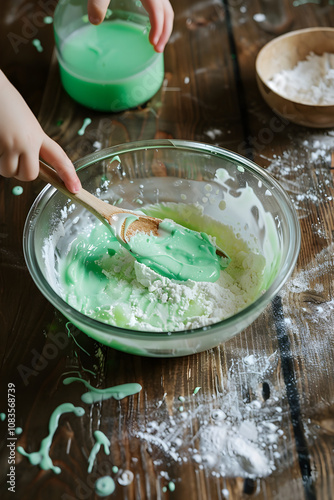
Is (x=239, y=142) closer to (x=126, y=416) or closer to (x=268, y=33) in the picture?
(x=268, y=33)

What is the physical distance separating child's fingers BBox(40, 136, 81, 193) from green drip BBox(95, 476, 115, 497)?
19.5 inches

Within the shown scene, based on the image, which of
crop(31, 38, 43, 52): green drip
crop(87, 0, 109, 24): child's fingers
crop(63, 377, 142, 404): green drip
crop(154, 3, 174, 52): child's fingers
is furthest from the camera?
crop(31, 38, 43, 52): green drip

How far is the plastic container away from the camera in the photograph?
1.36 m

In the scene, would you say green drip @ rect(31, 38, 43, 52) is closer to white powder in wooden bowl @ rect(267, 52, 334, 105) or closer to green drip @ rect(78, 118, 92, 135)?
green drip @ rect(78, 118, 92, 135)

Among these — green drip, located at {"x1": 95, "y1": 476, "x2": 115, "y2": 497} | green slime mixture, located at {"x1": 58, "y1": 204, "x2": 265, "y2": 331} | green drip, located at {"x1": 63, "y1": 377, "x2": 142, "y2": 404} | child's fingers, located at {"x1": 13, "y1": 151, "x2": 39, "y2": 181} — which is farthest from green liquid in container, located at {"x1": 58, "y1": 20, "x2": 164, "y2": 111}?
green drip, located at {"x1": 95, "y1": 476, "x2": 115, "y2": 497}

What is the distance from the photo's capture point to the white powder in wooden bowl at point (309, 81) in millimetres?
1381

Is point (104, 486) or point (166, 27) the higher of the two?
point (166, 27)

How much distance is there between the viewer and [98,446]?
907mm

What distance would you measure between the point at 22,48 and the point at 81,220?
0.71 m

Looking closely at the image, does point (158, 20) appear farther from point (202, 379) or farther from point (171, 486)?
point (171, 486)

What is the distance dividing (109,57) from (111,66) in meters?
0.03

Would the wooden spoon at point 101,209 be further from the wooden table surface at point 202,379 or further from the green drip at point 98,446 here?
the green drip at point 98,446

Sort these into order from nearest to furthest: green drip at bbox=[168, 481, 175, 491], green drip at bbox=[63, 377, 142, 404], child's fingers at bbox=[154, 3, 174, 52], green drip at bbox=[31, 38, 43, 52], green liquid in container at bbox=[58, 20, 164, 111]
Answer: green drip at bbox=[168, 481, 175, 491], green drip at bbox=[63, 377, 142, 404], child's fingers at bbox=[154, 3, 174, 52], green liquid in container at bbox=[58, 20, 164, 111], green drip at bbox=[31, 38, 43, 52]

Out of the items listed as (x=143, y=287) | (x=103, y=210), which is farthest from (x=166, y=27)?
(x=143, y=287)
